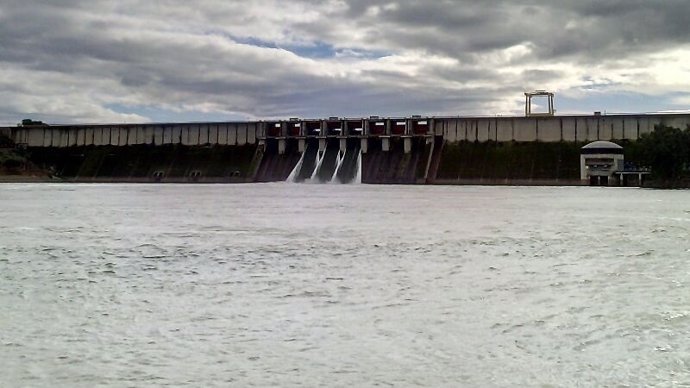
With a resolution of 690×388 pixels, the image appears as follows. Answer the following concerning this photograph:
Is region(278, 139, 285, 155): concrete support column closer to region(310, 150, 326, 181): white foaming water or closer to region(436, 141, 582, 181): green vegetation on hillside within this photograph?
region(310, 150, 326, 181): white foaming water

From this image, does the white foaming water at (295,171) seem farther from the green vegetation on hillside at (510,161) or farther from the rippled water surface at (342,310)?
the rippled water surface at (342,310)

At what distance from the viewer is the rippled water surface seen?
7418mm

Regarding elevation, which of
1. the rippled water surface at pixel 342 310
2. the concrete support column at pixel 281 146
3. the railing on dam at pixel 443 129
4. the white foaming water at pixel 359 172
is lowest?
the rippled water surface at pixel 342 310

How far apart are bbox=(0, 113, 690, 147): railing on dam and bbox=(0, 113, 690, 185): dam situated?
14cm

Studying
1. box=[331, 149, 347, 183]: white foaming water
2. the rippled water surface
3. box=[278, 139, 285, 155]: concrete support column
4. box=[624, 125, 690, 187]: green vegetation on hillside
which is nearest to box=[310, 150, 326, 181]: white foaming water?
box=[331, 149, 347, 183]: white foaming water

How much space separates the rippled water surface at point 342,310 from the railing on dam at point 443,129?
82.9m

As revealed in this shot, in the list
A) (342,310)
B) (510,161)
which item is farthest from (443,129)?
(342,310)

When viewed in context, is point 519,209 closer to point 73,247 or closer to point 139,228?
point 139,228

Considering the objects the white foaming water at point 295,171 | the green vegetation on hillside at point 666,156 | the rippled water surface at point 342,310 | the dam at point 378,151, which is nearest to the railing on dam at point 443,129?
the dam at point 378,151

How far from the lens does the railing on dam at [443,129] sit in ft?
327

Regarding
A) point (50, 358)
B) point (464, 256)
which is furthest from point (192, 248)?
point (50, 358)

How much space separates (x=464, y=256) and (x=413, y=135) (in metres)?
86.6

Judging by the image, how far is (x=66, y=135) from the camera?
5027 inches

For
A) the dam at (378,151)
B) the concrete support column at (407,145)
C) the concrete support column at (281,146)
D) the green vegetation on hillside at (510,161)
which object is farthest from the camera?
the concrete support column at (281,146)
